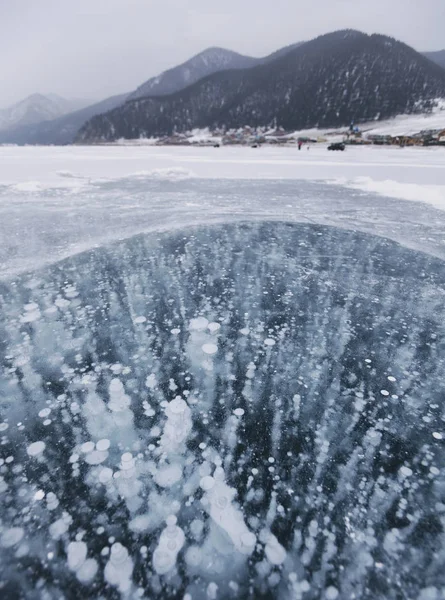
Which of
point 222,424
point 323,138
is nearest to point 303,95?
point 323,138

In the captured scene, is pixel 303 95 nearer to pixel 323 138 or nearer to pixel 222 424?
pixel 323 138

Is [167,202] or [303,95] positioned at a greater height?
[303,95]

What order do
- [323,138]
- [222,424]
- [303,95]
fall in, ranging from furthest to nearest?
[303,95] < [323,138] < [222,424]

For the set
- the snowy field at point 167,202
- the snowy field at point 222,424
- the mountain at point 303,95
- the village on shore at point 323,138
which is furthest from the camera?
the mountain at point 303,95

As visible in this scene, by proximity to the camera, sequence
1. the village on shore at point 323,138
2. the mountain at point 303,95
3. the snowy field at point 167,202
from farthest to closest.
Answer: the mountain at point 303,95, the village on shore at point 323,138, the snowy field at point 167,202

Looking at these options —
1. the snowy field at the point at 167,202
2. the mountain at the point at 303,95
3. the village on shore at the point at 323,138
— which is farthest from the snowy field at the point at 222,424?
the mountain at the point at 303,95

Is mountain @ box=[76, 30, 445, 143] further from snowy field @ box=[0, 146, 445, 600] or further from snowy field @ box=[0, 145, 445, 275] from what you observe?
snowy field @ box=[0, 146, 445, 600]

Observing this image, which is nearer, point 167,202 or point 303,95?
point 167,202

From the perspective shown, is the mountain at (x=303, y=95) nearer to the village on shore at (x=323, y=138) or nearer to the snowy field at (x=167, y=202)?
the village on shore at (x=323, y=138)
